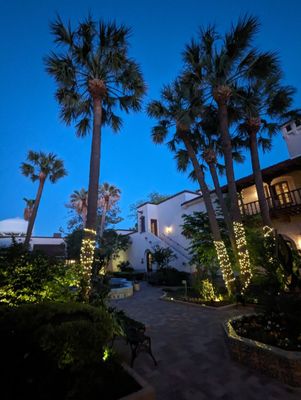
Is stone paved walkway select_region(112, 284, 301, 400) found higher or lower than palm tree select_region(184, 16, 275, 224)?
lower

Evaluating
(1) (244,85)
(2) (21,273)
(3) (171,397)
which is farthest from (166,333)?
(1) (244,85)

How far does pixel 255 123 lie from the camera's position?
12.0 metres

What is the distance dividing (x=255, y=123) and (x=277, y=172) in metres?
3.63

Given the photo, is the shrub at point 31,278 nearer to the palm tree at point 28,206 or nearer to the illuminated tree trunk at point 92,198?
the illuminated tree trunk at point 92,198

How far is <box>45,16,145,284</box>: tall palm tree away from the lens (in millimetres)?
8844

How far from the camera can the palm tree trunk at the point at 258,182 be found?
36.5 feet

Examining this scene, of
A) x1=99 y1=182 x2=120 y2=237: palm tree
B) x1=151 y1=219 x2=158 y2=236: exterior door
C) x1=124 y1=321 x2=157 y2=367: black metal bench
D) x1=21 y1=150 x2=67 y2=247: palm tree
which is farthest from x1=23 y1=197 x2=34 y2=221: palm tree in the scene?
x1=124 y1=321 x2=157 y2=367: black metal bench

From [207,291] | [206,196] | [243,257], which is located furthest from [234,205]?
[207,291]

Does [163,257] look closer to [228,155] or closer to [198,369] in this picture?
[228,155]

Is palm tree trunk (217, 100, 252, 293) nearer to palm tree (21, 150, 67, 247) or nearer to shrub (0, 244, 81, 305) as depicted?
shrub (0, 244, 81, 305)

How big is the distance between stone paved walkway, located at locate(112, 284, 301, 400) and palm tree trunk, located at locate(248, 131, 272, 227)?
638cm

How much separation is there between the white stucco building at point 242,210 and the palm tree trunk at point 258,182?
159 centimetres

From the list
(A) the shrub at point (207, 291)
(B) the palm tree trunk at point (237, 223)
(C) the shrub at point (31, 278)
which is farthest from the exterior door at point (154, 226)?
(C) the shrub at point (31, 278)

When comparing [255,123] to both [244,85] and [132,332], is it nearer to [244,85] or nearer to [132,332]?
[244,85]
